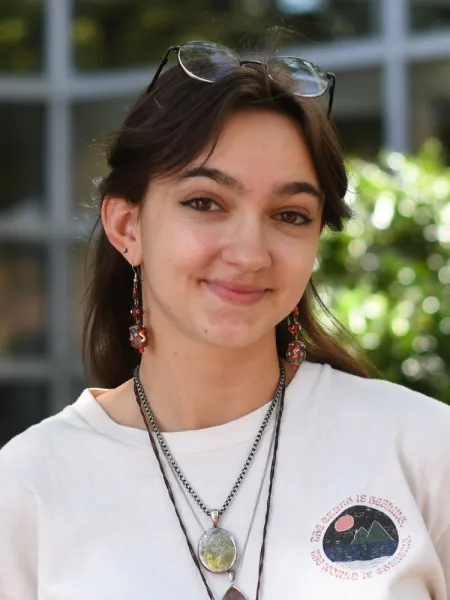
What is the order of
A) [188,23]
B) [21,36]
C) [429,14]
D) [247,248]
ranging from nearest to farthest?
[247,248], [429,14], [188,23], [21,36]

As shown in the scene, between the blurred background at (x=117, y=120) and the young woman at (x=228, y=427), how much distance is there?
7.07 feet

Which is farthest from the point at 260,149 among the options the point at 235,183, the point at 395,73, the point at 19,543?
the point at 395,73

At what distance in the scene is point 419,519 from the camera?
233 centimetres

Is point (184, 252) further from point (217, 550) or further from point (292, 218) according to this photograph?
point (217, 550)

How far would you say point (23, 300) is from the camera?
727 cm

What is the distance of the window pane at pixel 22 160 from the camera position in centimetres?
720

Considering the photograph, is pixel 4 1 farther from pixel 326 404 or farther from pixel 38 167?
pixel 326 404

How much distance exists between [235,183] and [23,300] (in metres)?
5.11

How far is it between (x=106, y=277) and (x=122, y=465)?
0.52 m

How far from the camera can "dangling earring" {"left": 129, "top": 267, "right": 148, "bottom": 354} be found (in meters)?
2.64

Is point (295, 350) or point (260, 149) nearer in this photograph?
point (260, 149)

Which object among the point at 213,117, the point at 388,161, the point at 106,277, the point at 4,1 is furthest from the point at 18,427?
the point at 213,117

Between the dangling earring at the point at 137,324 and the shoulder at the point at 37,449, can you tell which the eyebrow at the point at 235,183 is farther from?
the shoulder at the point at 37,449

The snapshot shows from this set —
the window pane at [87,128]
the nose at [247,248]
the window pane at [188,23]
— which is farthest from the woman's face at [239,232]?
the window pane at [87,128]
